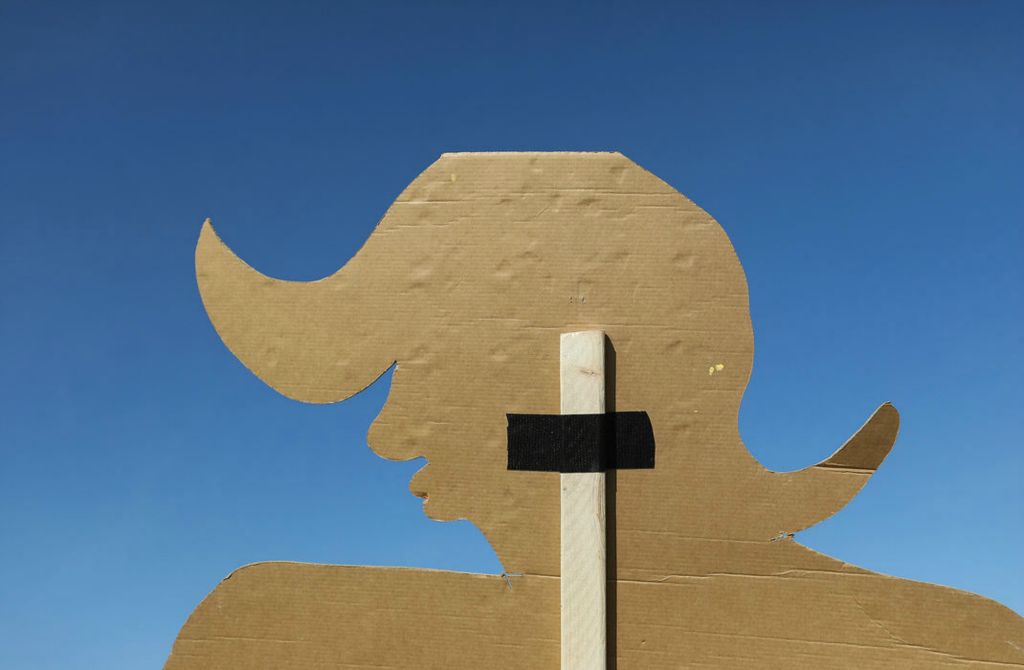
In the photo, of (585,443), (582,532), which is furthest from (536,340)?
(582,532)

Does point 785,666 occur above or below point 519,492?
below

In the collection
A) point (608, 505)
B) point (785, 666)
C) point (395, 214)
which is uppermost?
point (395, 214)

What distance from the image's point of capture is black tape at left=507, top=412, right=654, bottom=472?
2.08 m

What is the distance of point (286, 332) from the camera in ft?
7.31

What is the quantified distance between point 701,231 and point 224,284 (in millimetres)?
1364

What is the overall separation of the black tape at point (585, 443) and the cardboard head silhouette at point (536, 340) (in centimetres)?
3

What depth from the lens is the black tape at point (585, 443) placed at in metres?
2.08

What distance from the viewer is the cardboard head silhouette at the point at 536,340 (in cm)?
208

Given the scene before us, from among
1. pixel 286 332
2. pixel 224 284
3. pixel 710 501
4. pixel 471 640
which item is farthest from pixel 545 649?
pixel 224 284

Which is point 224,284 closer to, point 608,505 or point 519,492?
point 519,492

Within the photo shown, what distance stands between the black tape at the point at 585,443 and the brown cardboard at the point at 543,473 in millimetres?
39

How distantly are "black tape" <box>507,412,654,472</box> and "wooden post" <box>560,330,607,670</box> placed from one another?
28 millimetres

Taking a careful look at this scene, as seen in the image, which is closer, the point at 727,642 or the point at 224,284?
the point at 727,642

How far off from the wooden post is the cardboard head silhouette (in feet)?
0.15
